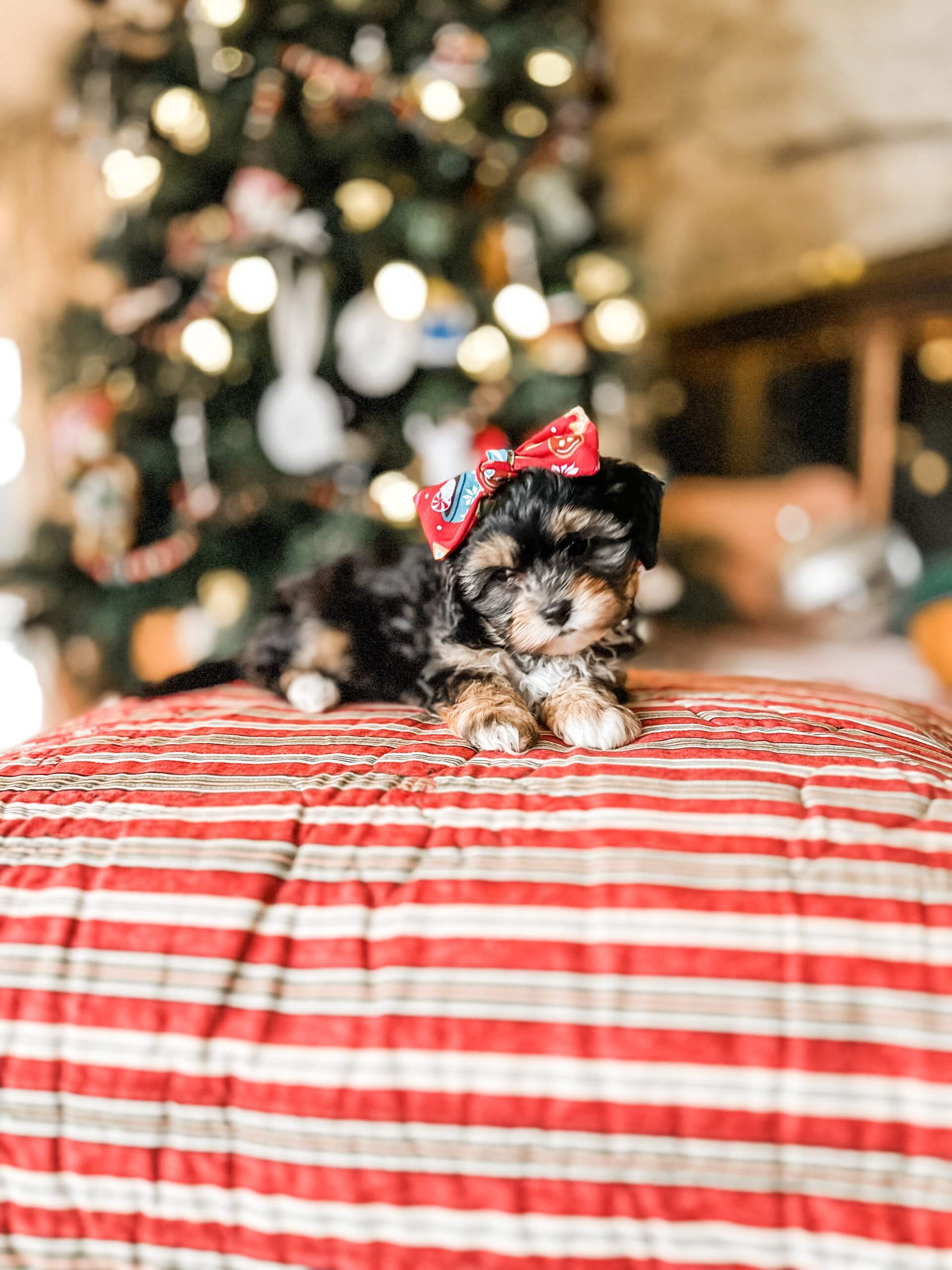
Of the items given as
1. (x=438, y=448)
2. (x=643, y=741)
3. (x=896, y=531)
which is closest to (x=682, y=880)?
(x=643, y=741)

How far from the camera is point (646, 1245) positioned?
2.74 feet

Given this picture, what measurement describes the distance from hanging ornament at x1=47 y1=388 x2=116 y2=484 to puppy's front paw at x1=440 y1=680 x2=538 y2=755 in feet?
8.23

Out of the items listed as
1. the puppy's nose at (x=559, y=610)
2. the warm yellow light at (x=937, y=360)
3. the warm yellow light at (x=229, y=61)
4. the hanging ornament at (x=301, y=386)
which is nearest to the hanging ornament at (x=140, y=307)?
the hanging ornament at (x=301, y=386)

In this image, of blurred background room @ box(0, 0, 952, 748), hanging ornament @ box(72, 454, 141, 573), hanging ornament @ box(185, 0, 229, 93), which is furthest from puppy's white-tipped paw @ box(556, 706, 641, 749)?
hanging ornament @ box(185, 0, 229, 93)

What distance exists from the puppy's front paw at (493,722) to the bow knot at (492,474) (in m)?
0.24

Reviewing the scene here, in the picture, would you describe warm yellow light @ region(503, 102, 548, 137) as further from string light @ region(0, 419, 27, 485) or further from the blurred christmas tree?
string light @ region(0, 419, 27, 485)

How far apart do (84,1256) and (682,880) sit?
761mm

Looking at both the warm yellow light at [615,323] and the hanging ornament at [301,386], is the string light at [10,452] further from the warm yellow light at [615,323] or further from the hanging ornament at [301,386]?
the warm yellow light at [615,323]

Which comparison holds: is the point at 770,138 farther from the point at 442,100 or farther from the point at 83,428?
the point at 83,428

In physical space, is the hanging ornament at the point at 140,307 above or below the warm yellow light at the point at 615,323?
above

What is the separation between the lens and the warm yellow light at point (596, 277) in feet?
10.7

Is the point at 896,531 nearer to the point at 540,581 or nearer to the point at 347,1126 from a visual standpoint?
the point at 540,581

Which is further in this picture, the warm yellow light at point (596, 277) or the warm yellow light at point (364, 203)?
the warm yellow light at point (596, 277)

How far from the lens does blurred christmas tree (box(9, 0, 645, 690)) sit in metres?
3.10
